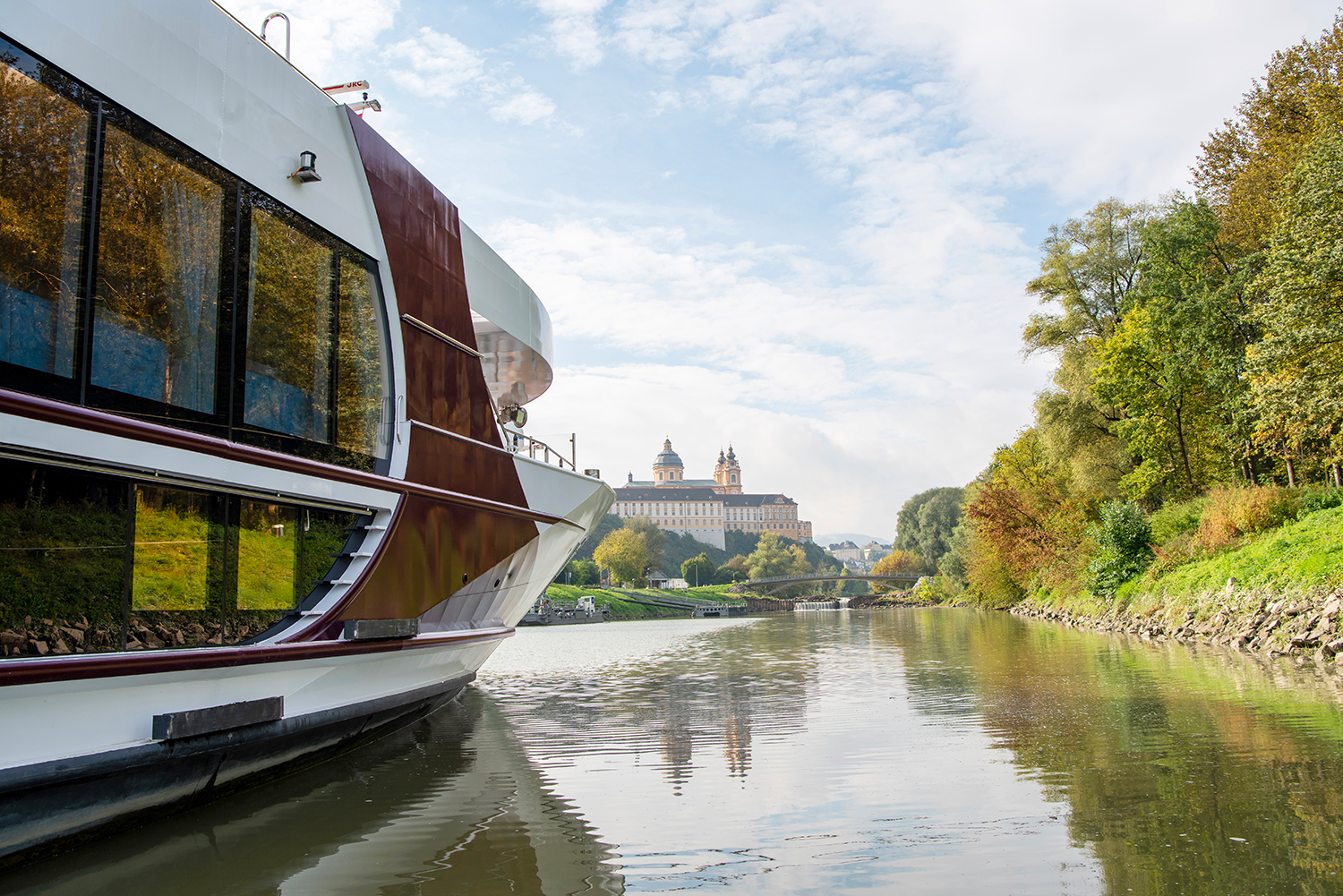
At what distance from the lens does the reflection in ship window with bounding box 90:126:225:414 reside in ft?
16.4

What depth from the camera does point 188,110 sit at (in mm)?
5613

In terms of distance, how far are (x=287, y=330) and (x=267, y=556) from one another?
5.41ft

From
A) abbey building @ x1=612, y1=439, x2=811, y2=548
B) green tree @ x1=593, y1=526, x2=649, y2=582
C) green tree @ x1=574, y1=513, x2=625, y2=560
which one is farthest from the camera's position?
abbey building @ x1=612, y1=439, x2=811, y2=548

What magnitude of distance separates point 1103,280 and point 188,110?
30.9 m

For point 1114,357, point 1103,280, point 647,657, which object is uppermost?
point 1103,280

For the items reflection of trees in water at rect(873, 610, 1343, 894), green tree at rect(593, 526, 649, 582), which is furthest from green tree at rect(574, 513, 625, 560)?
reflection of trees in water at rect(873, 610, 1343, 894)

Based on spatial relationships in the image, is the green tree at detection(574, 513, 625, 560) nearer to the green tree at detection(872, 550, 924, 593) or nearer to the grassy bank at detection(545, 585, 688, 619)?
the green tree at detection(872, 550, 924, 593)

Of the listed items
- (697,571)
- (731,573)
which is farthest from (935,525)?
(731,573)

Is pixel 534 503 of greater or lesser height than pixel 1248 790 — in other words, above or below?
above

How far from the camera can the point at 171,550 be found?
17.9ft

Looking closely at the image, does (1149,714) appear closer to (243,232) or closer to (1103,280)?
(243,232)

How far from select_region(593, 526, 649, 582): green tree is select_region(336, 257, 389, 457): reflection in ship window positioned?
76.9 meters

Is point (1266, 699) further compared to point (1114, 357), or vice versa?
point (1114, 357)

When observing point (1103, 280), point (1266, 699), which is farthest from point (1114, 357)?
point (1266, 699)
